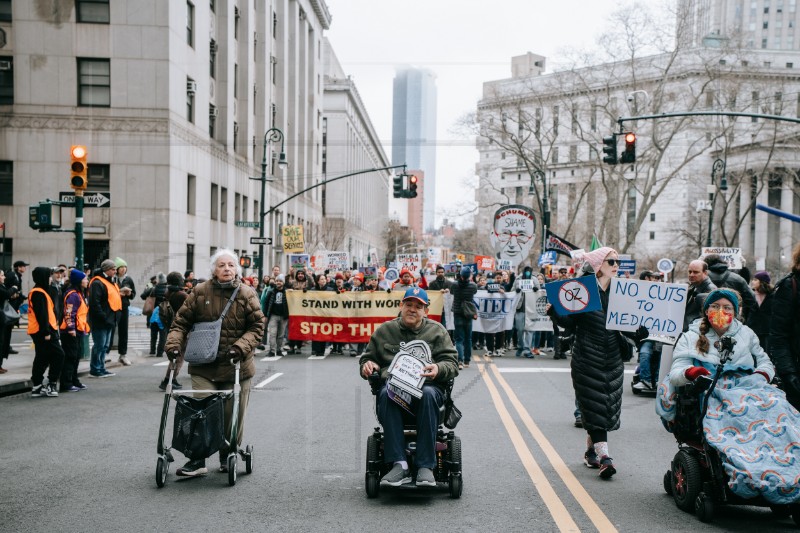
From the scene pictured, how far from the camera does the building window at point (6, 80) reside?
104ft

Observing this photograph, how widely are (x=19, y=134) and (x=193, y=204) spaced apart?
7.50m

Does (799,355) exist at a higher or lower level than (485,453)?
higher

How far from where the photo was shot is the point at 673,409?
611 cm

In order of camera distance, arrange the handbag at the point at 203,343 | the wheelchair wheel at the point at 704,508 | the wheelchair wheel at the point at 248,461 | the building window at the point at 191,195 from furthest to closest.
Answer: the building window at the point at 191,195 < the wheelchair wheel at the point at 248,461 < the handbag at the point at 203,343 < the wheelchair wheel at the point at 704,508

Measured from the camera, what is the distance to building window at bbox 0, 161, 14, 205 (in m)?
32.0

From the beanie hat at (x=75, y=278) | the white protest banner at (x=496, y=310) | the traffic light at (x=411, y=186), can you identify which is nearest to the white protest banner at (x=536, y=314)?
the white protest banner at (x=496, y=310)

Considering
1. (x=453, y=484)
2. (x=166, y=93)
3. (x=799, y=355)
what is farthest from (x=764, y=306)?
(x=166, y=93)

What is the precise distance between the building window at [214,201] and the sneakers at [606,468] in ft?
113

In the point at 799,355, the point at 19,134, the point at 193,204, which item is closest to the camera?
the point at 799,355

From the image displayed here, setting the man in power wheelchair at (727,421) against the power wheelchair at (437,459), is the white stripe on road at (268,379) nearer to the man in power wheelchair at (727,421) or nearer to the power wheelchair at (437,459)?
the power wheelchair at (437,459)

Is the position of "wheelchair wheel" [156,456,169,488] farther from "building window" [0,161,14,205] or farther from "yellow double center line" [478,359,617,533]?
"building window" [0,161,14,205]

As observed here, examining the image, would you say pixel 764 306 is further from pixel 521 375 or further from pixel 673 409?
pixel 521 375

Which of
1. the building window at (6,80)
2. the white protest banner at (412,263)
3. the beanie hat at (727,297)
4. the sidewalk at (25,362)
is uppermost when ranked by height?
the building window at (6,80)

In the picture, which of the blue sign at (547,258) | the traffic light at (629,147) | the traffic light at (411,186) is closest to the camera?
the traffic light at (629,147)
